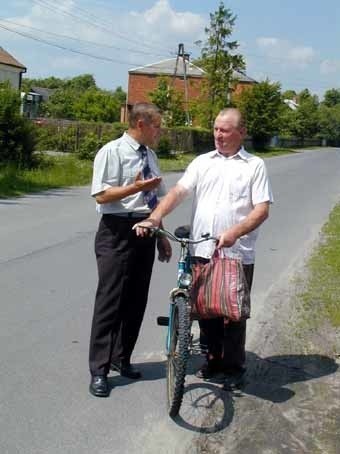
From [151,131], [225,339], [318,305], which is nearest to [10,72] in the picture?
[318,305]

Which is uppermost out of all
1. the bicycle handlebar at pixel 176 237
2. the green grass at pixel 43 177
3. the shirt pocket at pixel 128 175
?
the shirt pocket at pixel 128 175

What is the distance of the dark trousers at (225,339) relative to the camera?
4.93m

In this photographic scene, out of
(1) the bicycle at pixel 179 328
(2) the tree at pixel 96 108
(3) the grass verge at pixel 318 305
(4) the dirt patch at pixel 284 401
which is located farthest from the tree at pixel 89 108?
(1) the bicycle at pixel 179 328

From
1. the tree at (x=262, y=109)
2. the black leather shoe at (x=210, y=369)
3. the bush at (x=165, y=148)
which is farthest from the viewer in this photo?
the tree at (x=262, y=109)

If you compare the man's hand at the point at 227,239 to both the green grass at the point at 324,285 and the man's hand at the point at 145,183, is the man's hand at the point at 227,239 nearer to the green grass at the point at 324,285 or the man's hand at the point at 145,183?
the man's hand at the point at 145,183

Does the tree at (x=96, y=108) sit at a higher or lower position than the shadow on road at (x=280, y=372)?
higher

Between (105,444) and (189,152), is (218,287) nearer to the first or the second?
(105,444)

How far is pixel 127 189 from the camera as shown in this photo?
445cm

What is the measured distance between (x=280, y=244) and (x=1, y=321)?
22.2 ft

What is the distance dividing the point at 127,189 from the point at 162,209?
0.26 meters

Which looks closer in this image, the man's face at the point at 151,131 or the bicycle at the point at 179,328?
the bicycle at the point at 179,328

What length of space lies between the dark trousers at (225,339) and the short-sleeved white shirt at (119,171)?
0.96 m

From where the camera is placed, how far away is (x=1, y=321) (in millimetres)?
6180

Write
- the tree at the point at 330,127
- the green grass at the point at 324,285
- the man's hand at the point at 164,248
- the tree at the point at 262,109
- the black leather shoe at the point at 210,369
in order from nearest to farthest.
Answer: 1. the man's hand at the point at 164,248
2. the black leather shoe at the point at 210,369
3. the green grass at the point at 324,285
4. the tree at the point at 262,109
5. the tree at the point at 330,127
